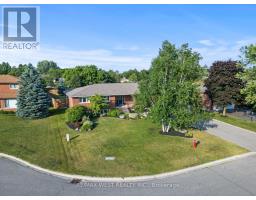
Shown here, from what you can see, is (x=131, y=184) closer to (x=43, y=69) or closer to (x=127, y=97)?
(x=127, y=97)

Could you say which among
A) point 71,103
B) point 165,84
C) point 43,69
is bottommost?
point 71,103

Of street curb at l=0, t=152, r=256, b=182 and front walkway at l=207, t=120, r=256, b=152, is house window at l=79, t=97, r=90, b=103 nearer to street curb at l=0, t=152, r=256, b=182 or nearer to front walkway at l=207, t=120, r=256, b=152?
front walkway at l=207, t=120, r=256, b=152

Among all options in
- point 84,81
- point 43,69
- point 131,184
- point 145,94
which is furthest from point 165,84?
point 43,69

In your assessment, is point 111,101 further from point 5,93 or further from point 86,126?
point 5,93

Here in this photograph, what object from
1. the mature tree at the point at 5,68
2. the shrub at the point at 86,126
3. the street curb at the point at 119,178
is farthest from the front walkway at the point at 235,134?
the mature tree at the point at 5,68

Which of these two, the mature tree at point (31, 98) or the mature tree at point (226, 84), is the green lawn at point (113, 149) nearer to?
the mature tree at point (31, 98)
